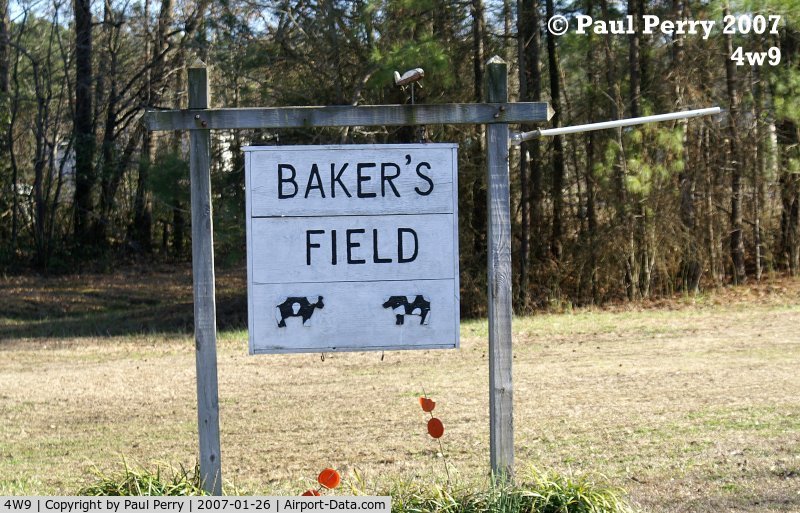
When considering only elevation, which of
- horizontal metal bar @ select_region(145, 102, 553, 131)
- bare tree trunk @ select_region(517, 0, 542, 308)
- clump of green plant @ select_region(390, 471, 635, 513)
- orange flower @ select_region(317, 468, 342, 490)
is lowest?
clump of green plant @ select_region(390, 471, 635, 513)

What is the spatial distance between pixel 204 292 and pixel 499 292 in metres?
1.27

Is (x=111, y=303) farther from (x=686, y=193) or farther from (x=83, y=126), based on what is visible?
(x=686, y=193)

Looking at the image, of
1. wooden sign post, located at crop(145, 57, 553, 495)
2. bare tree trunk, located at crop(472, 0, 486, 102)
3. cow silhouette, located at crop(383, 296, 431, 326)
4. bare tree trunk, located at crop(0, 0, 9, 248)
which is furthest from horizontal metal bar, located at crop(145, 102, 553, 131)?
bare tree trunk, located at crop(0, 0, 9, 248)

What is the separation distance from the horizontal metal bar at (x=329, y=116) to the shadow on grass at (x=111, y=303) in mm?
10991

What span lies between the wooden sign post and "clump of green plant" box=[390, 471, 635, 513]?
0.79 ft

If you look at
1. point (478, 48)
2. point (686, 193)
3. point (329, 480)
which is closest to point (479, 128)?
point (478, 48)

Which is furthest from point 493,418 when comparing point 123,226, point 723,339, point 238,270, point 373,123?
point 123,226

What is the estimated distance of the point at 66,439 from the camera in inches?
275

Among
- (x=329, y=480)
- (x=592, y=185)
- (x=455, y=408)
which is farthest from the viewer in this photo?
(x=592, y=185)

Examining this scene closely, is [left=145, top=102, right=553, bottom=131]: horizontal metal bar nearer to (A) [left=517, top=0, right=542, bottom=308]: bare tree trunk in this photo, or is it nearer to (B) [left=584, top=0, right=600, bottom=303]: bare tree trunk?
(A) [left=517, top=0, right=542, bottom=308]: bare tree trunk

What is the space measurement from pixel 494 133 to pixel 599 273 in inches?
467

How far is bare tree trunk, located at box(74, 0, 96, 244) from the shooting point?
2373 centimetres

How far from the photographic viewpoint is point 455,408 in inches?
303

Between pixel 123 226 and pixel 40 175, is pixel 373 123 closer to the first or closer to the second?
pixel 40 175
